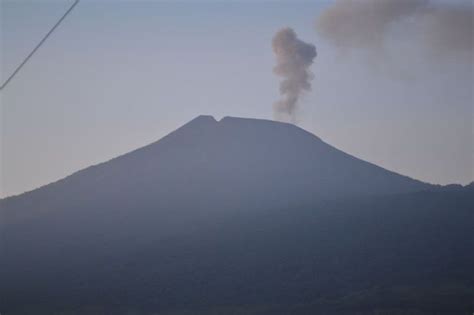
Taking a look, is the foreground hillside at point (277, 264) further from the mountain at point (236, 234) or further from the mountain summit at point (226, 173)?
the mountain summit at point (226, 173)

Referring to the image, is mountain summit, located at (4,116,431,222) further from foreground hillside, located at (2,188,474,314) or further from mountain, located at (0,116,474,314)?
foreground hillside, located at (2,188,474,314)

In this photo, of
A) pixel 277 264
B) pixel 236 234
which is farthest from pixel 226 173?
pixel 277 264

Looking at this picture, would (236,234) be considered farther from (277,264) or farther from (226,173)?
(226,173)

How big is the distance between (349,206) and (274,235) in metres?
8.98

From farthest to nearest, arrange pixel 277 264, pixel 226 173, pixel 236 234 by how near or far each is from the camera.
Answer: pixel 226 173, pixel 236 234, pixel 277 264

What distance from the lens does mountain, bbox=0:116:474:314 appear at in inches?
2138

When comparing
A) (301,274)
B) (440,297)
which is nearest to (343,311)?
(440,297)

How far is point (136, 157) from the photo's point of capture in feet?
312

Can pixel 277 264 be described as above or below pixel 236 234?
below

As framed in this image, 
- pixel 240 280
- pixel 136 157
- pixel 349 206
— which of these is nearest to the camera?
pixel 240 280

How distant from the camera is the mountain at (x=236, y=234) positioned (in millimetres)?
54316

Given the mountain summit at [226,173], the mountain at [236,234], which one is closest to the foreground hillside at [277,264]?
the mountain at [236,234]

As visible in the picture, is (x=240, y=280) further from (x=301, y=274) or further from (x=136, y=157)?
(x=136, y=157)

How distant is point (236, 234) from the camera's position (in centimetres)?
6862
